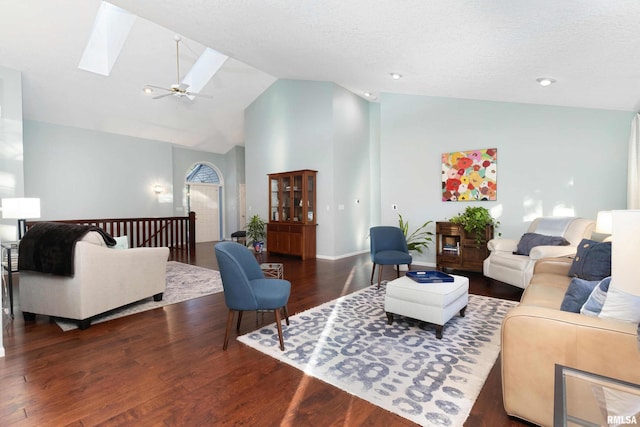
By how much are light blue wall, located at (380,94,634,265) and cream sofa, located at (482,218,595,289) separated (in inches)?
23.7

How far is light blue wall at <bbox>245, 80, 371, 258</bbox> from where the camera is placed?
21.2ft

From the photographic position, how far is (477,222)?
468cm

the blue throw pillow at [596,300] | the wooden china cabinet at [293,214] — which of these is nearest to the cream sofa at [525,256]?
the blue throw pillow at [596,300]

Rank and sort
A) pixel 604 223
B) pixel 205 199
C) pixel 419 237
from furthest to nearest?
pixel 205 199 < pixel 419 237 < pixel 604 223

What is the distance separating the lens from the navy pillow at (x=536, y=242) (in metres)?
3.74

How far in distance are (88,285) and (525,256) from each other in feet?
15.8

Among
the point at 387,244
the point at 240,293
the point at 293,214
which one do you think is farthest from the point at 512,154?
the point at 240,293

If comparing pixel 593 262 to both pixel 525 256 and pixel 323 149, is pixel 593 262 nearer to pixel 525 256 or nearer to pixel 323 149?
pixel 525 256

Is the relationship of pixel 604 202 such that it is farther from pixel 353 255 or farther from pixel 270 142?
pixel 270 142

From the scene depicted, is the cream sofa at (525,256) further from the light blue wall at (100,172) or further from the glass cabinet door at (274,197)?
the light blue wall at (100,172)

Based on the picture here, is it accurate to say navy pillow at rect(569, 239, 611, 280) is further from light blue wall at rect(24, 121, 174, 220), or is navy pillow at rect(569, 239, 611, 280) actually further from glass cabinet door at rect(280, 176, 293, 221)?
light blue wall at rect(24, 121, 174, 220)

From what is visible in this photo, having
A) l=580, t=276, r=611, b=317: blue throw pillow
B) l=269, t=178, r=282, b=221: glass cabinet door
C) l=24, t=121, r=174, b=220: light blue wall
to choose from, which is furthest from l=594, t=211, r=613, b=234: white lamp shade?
l=24, t=121, r=174, b=220: light blue wall

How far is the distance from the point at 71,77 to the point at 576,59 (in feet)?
24.9

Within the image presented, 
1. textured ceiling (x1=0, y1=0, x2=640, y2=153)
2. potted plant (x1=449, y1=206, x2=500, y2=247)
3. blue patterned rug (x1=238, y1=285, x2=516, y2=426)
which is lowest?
blue patterned rug (x1=238, y1=285, x2=516, y2=426)
